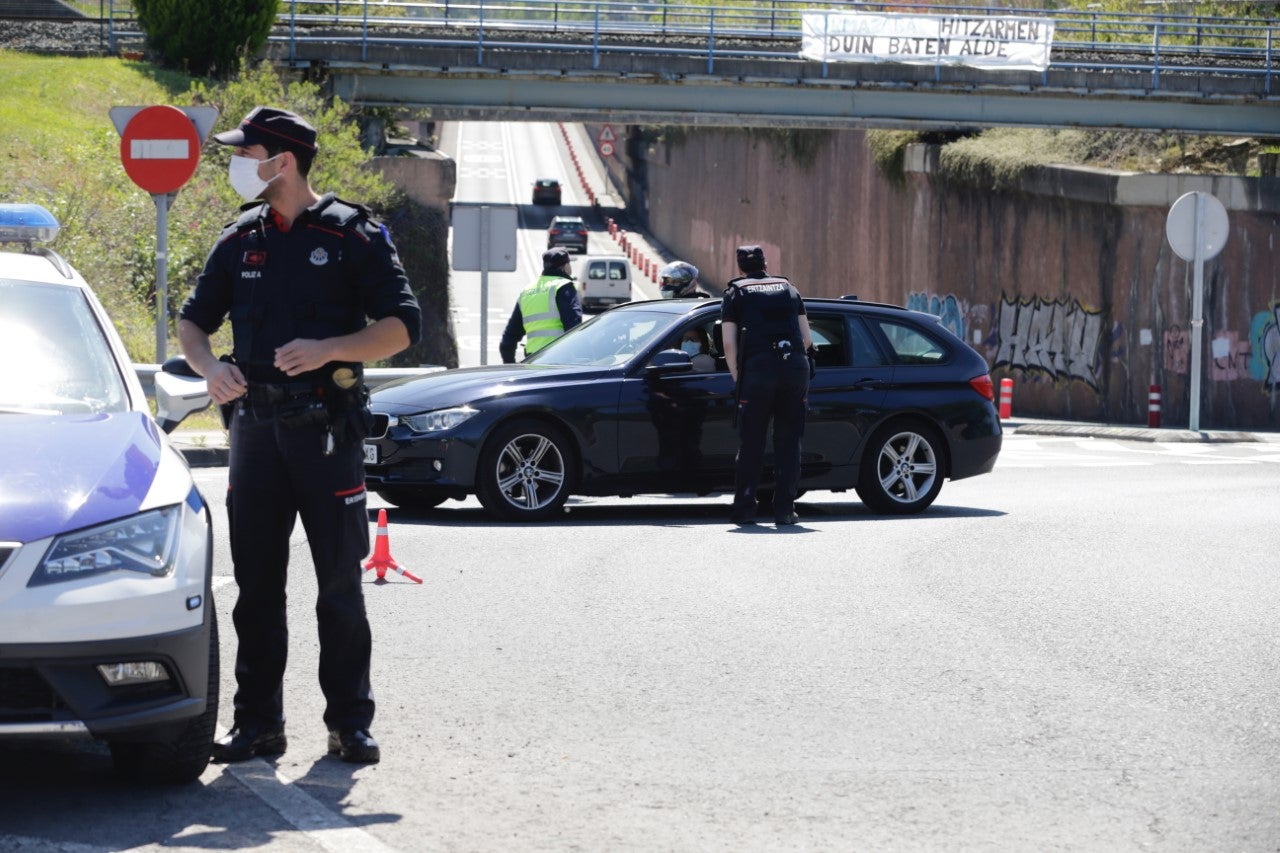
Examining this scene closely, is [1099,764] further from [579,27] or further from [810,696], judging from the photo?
[579,27]

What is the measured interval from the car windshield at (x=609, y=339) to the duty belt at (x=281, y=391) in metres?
7.04

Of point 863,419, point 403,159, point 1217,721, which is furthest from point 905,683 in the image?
point 403,159

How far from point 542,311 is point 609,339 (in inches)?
88.8

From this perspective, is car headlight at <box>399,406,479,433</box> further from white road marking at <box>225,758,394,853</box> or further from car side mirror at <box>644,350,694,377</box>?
white road marking at <box>225,758,394,853</box>

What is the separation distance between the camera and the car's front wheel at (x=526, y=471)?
12.1 m

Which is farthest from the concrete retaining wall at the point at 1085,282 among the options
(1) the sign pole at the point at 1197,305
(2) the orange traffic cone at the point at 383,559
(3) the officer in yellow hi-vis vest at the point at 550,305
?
(2) the orange traffic cone at the point at 383,559

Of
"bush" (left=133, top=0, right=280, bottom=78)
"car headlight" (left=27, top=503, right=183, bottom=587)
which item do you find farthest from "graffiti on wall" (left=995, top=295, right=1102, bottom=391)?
"car headlight" (left=27, top=503, right=183, bottom=587)

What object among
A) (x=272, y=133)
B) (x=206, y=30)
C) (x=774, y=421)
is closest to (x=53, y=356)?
(x=272, y=133)

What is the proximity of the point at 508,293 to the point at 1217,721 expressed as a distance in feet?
186

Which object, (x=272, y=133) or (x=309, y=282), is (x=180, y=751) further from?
(x=272, y=133)

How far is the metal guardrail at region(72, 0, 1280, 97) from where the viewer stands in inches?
1619

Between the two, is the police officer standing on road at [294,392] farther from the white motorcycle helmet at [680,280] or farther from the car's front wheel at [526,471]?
the white motorcycle helmet at [680,280]

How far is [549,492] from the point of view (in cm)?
1231

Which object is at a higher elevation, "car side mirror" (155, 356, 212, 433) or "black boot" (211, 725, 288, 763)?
"car side mirror" (155, 356, 212, 433)
